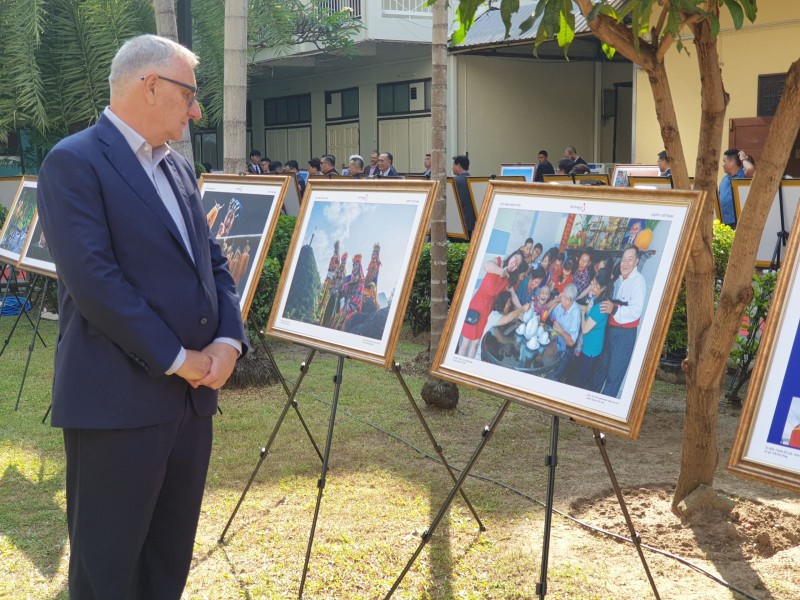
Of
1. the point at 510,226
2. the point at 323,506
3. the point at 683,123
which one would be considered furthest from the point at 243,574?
the point at 683,123

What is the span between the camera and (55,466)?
5.71 m

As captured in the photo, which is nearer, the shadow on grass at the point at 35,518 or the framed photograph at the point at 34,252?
the shadow on grass at the point at 35,518

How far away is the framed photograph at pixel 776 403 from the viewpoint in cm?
269

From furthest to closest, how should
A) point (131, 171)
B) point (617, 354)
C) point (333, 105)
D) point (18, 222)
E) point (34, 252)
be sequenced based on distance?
point (333, 105)
point (18, 222)
point (34, 252)
point (617, 354)
point (131, 171)

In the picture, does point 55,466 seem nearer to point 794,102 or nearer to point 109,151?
point 109,151

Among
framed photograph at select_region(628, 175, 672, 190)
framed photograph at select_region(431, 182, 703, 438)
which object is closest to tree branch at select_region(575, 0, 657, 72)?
framed photograph at select_region(431, 182, 703, 438)

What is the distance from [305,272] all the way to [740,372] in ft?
12.0

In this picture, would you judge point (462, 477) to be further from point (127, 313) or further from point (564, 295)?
point (127, 313)

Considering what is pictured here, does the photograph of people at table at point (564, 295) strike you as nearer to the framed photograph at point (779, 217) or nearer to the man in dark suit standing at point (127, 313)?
the man in dark suit standing at point (127, 313)

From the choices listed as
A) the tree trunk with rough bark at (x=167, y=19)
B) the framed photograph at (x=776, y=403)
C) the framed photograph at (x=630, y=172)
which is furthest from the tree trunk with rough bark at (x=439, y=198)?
the framed photograph at (x=630, y=172)

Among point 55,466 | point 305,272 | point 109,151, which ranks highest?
point 109,151

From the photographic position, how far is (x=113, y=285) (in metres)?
2.81

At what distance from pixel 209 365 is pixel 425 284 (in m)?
6.71

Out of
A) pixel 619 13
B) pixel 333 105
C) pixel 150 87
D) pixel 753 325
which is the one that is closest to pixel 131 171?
pixel 150 87
